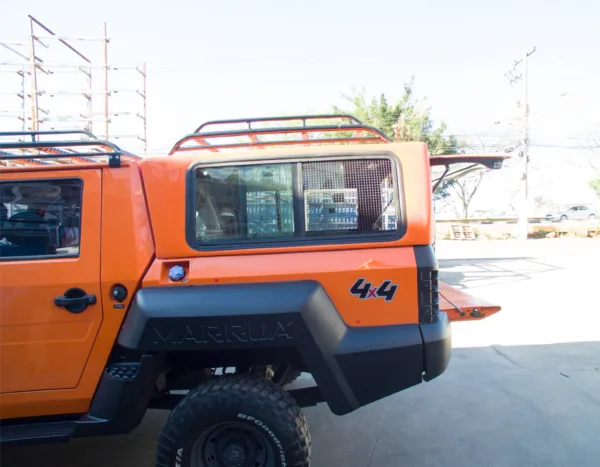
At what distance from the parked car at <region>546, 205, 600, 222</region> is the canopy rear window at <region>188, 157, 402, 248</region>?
39.8 m

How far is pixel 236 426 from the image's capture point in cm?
219

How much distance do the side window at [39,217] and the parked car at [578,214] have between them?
1607 inches

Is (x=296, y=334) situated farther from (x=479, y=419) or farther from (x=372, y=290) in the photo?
(x=479, y=419)

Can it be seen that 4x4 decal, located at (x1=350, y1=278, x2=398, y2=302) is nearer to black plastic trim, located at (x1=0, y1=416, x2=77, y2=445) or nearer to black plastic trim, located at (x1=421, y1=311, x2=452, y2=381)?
black plastic trim, located at (x1=421, y1=311, x2=452, y2=381)

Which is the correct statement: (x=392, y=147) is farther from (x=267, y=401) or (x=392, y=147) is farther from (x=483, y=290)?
(x=483, y=290)

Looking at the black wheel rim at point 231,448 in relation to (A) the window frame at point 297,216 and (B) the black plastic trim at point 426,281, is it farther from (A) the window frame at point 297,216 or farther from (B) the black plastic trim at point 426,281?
(B) the black plastic trim at point 426,281

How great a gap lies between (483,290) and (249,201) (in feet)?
24.9

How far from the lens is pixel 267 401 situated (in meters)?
2.13

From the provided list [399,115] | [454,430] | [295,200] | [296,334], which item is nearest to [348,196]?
[295,200]

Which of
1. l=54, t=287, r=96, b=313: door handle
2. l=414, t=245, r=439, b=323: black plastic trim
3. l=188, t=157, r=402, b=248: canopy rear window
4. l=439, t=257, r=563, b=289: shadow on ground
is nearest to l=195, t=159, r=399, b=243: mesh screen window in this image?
l=188, t=157, r=402, b=248: canopy rear window

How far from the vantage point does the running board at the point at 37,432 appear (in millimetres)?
2131

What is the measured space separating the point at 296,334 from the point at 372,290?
19.2 inches

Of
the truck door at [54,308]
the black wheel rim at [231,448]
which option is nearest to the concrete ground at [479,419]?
the black wheel rim at [231,448]

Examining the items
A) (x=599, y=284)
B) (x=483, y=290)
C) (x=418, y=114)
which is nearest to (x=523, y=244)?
(x=418, y=114)
